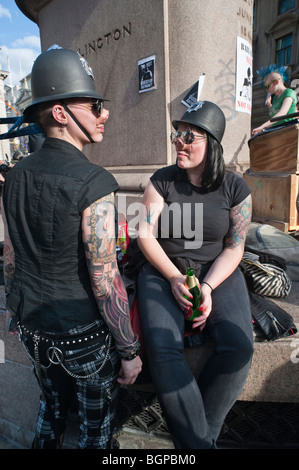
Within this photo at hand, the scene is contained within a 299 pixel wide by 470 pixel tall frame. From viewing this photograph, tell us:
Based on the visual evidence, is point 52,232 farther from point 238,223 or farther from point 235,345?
point 238,223

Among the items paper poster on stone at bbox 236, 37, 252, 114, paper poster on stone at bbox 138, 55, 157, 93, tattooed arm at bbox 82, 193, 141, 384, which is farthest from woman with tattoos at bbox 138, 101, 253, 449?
paper poster on stone at bbox 236, 37, 252, 114

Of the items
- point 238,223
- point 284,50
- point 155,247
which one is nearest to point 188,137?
point 238,223

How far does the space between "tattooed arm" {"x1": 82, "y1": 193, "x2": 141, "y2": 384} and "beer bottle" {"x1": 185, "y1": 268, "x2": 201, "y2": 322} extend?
476 mm

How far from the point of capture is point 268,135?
3.99 meters

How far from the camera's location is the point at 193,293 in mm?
1890

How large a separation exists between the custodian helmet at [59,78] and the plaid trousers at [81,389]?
1120mm

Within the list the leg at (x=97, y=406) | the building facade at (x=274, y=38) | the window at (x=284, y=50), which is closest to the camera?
the leg at (x=97, y=406)

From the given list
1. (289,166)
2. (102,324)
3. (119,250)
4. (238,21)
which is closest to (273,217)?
(289,166)

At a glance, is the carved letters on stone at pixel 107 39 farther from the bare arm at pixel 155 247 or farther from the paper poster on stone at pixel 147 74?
the bare arm at pixel 155 247

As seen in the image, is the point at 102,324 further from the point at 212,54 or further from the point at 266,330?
the point at 212,54

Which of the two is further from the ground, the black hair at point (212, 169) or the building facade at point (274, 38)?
the building facade at point (274, 38)

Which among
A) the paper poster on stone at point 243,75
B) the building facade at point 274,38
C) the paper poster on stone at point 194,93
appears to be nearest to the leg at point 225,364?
the paper poster on stone at point 194,93

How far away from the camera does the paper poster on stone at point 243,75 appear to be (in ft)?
14.6

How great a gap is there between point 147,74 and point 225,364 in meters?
4.02
